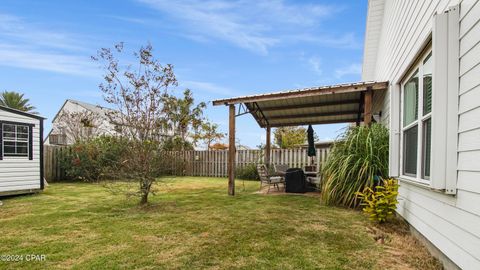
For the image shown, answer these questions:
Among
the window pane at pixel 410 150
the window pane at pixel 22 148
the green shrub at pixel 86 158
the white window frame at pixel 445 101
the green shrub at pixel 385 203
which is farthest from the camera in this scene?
the green shrub at pixel 86 158

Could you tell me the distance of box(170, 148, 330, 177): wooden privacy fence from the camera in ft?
43.3

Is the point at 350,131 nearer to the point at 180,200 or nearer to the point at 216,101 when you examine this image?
the point at 216,101

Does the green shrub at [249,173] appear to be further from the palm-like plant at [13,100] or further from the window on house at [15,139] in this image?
the palm-like plant at [13,100]

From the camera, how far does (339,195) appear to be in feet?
19.2

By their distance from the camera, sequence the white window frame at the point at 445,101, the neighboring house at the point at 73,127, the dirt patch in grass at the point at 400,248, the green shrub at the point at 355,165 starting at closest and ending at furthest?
the white window frame at the point at 445,101, the dirt patch in grass at the point at 400,248, the green shrub at the point at 355,165, the neighboring house at the point at 73,127

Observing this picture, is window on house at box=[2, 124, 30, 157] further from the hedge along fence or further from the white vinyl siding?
the hedge along fence

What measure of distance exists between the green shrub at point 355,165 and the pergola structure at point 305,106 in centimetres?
78

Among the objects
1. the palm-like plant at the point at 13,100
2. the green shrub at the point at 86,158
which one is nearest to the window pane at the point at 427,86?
the green shrub at the point at 86,158

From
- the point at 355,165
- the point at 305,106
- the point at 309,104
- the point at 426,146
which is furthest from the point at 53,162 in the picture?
the point at 426,146

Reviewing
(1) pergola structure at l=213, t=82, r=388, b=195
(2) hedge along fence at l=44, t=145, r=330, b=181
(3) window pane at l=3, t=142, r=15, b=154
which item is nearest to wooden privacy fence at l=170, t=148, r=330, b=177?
(2) hedge along fence at l=44, t=145, r=330, b=181

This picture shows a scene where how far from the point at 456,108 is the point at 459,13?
813mm

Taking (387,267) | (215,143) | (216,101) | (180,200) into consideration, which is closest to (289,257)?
(387,267)

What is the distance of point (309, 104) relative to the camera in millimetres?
9125

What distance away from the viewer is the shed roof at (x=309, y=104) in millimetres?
6715
